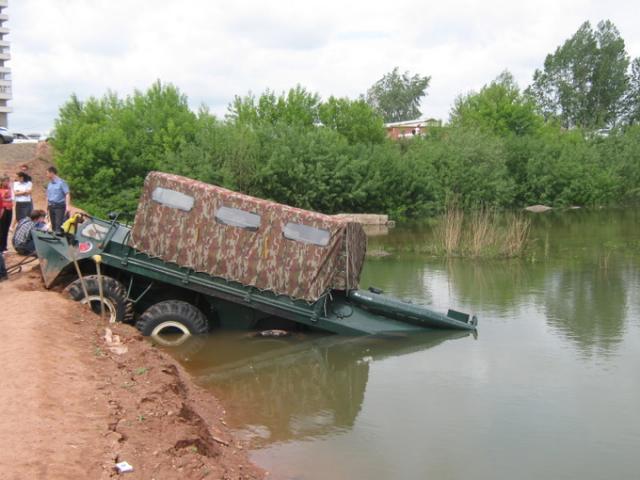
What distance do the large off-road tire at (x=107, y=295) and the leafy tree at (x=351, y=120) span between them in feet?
132

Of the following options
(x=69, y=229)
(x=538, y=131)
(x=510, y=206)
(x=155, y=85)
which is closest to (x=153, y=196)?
(x=69, y=229)

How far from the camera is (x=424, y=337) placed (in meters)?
14.4

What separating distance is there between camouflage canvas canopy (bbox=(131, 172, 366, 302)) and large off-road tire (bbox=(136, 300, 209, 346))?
0.82m

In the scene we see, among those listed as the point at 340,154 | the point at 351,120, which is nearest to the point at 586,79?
the point at 351,120

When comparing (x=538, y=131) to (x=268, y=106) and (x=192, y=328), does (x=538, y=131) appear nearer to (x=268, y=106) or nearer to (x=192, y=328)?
(x=268, y=106)

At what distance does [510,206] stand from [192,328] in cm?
4449

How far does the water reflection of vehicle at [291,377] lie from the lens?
32.0ft

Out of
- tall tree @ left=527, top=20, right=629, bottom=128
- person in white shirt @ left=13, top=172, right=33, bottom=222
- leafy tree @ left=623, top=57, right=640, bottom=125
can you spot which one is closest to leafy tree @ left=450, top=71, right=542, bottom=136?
tall tree @ left=527, top=20, right=629, bottom=128

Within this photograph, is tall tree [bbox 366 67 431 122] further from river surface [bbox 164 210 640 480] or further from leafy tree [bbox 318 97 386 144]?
river surface [bbox 164 210 640 480]

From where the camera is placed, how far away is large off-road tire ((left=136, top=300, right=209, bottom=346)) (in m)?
13.2

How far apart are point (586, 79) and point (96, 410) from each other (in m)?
85.7

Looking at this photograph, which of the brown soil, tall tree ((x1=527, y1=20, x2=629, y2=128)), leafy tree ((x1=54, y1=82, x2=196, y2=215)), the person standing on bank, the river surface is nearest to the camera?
the brown soil

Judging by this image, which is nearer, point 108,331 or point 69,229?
point 108,331

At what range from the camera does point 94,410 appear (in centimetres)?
753
